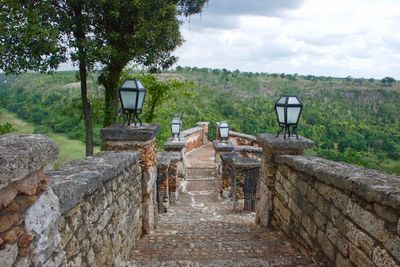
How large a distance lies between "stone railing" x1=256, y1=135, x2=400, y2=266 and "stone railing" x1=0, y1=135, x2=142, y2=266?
6.80 ft

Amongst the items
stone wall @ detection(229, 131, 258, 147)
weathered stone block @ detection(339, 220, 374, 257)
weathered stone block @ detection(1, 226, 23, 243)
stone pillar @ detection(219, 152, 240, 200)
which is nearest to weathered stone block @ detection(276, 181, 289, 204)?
weathered stone block @ detection(339, 220, 374, 257)

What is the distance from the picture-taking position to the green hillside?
1966 centimetres

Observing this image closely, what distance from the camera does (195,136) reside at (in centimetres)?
1986

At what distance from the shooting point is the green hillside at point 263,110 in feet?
64.5

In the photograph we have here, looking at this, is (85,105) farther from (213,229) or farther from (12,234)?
(12,234)

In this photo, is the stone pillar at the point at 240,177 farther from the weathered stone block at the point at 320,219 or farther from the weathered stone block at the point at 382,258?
the weathered stone block at the point at 382,258

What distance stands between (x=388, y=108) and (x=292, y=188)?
123 ft

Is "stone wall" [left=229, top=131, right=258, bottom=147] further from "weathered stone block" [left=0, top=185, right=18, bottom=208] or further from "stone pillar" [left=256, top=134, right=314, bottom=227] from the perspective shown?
"weathered stone block" [left=0, top=185, right=18, bottom=208]

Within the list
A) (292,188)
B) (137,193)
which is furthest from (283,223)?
(137,193)

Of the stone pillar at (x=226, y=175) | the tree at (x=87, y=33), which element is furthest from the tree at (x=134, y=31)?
the stone pillar at (x=226, y=175)

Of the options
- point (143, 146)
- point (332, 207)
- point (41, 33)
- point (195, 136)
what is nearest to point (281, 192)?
point (332, 207)

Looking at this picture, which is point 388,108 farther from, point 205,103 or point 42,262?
point 42,262

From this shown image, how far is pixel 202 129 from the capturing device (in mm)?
21109

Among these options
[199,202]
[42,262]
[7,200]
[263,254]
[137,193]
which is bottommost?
[199,202]
